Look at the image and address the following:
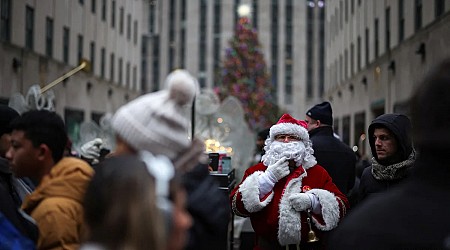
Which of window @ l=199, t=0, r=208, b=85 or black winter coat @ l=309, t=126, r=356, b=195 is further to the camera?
window @ l=199, t=0, r=208, b=85

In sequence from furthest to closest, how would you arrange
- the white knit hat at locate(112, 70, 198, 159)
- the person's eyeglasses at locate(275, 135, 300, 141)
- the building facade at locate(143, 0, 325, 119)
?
the building facade at locate(143, 0, 325, 119), the person's eyeglasses at locate(275, 135, 300, 141), the white knit hat at locate(112, 70, 198, 159)

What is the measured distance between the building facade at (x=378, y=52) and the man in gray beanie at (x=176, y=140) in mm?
6874

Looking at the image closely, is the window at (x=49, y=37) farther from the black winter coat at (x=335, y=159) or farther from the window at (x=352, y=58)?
the black winter coat at (x=335, y=159)

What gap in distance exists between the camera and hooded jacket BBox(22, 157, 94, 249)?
2891 mm

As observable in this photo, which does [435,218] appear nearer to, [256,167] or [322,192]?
[322,192]

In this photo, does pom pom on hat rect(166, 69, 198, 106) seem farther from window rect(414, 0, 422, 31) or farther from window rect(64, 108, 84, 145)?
window rect(64, 108, 84, 145)

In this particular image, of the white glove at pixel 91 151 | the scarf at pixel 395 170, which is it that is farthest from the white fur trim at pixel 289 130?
the white glove at pixel 91 151

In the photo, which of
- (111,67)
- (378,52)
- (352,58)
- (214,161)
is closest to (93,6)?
(111,67)

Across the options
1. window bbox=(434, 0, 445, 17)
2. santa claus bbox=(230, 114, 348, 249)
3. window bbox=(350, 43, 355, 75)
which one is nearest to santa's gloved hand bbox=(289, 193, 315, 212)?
santa claus bbox=(230, 114, 348, 249)

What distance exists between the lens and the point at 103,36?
29.9m

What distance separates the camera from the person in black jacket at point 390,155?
4.97 metres

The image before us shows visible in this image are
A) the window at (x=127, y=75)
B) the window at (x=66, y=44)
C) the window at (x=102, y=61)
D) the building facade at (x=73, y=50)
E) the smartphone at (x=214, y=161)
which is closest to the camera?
the smartphone at (x=214, y=161)

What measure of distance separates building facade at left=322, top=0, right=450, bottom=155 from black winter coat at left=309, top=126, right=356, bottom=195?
308cm

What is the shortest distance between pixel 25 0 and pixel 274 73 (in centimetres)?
5518
